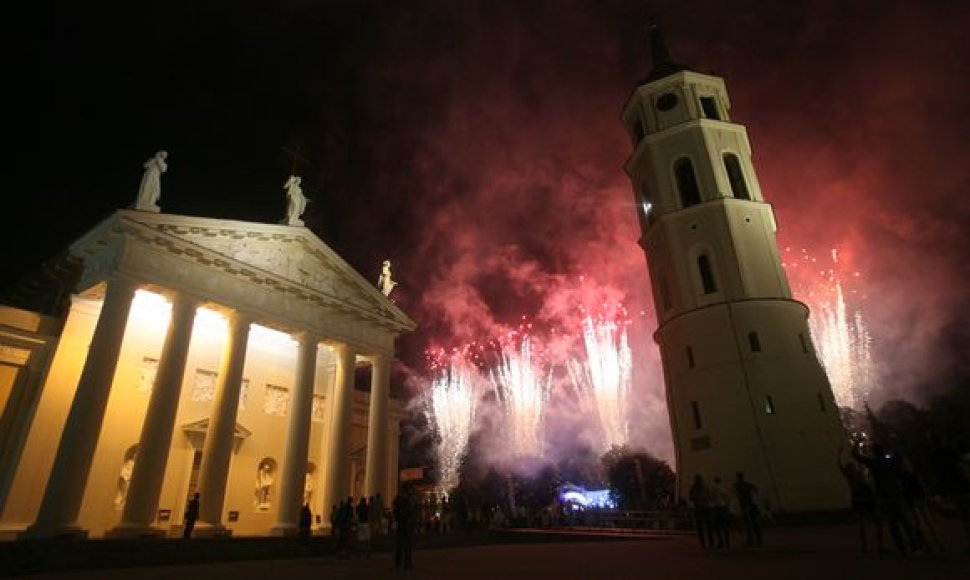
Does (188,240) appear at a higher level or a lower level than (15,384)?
higher

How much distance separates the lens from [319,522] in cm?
2259

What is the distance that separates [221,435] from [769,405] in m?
24.3

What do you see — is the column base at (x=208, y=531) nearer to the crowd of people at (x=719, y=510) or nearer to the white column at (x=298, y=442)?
the white column at (x=298, y=442)

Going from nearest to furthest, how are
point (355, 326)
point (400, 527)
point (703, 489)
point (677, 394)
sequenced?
point (400, 527), point (703, 489), point (355, 326), point (677, 394)

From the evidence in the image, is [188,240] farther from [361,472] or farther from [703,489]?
[703,489]

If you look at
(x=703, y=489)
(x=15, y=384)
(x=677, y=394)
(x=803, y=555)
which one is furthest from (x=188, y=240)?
(x=677, y=394)

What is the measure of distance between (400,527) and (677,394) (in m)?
21.5

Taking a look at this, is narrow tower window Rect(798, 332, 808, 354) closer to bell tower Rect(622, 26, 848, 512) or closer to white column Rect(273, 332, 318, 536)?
bell tower Rect(622, 26, 848, 512)

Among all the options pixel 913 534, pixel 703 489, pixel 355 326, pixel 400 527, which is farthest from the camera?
pixel 355 326

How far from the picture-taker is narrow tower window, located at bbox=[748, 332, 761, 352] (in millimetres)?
26578

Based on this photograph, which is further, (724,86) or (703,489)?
(724,86)

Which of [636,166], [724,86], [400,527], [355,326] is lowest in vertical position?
[400,527]

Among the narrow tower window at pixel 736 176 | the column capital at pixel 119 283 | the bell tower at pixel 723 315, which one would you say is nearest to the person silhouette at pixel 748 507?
the bell tower at pixel 723 315

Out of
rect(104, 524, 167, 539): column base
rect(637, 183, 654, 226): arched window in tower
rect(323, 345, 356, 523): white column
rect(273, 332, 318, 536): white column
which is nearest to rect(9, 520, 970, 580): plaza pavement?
rect(104, 524, 167, 539): column base
